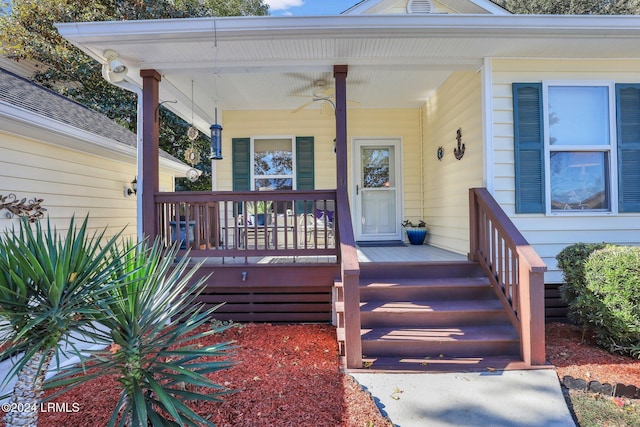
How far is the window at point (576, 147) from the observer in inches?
154

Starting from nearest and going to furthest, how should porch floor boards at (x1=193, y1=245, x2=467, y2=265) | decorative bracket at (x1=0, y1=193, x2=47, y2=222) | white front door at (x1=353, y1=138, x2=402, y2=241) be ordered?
1. decorative bracket at (x1=0, y1=193, x2=47, y2=222)
2. porch floor boards at (x1=193, y1=245, x2=467, y2=265)
3. white front door at (x1=353, y1=138, x2=402, y2=241)

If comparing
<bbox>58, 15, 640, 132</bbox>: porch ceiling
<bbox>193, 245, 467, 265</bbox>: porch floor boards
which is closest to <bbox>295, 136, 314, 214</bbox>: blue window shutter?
<bbox>193, 245, 467, 265</bbox>: porch floor boards

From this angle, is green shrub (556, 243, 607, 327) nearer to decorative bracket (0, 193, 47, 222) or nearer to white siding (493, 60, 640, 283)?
white siding (493, 60, 640, 283)

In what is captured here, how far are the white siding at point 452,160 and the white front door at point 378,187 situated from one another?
545 mm

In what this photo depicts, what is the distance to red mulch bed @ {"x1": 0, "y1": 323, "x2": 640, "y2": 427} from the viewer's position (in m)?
2.15

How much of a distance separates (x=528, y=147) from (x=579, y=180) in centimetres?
73

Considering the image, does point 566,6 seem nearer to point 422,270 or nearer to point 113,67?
point 422,270

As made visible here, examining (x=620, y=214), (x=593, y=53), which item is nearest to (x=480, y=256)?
(x=620, y=214)

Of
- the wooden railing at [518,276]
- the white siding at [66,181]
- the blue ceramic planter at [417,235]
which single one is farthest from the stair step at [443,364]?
the blue ceramic planter at [417,235]

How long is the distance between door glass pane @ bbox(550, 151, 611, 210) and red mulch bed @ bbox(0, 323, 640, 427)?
144 centimetres

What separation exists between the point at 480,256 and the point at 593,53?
2.66 metres

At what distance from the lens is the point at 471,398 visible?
2.41m

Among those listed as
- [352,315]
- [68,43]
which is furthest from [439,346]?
[68,43]

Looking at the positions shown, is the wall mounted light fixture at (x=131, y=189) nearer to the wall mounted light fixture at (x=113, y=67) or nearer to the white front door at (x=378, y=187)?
the wall mounted light fixture at (x=113, y=67)
